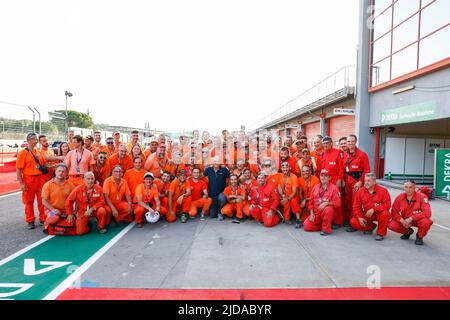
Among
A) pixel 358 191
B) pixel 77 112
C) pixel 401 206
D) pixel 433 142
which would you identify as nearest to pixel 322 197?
pixel 358 191

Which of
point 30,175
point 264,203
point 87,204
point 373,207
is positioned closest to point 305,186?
point 264,203

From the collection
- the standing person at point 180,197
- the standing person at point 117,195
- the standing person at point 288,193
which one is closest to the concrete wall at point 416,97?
the standing person at point 288,193

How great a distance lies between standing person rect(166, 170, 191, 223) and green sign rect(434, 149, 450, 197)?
26.4 feet

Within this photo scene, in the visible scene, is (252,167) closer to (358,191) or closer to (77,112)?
(358,191)

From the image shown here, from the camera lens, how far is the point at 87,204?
482 cm

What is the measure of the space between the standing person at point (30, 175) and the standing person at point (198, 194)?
295cm

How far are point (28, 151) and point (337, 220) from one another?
241 inches

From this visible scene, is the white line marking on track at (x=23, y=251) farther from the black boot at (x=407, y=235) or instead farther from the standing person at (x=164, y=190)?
the black boot at (x=407, y=235)

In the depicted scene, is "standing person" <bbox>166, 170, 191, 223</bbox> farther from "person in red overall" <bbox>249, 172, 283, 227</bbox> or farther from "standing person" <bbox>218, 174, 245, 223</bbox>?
"person in red overall" <bbox>249, 172, 283, 227</bbox>

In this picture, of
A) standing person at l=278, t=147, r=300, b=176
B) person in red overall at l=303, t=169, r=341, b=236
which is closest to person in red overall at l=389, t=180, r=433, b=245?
person in red overall at l=303, t=169, r=341, b=236

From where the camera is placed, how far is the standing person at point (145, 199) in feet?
17.2

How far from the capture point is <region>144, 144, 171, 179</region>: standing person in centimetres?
609

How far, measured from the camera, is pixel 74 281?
10.2 ft

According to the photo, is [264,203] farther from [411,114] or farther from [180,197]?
[411,114]
